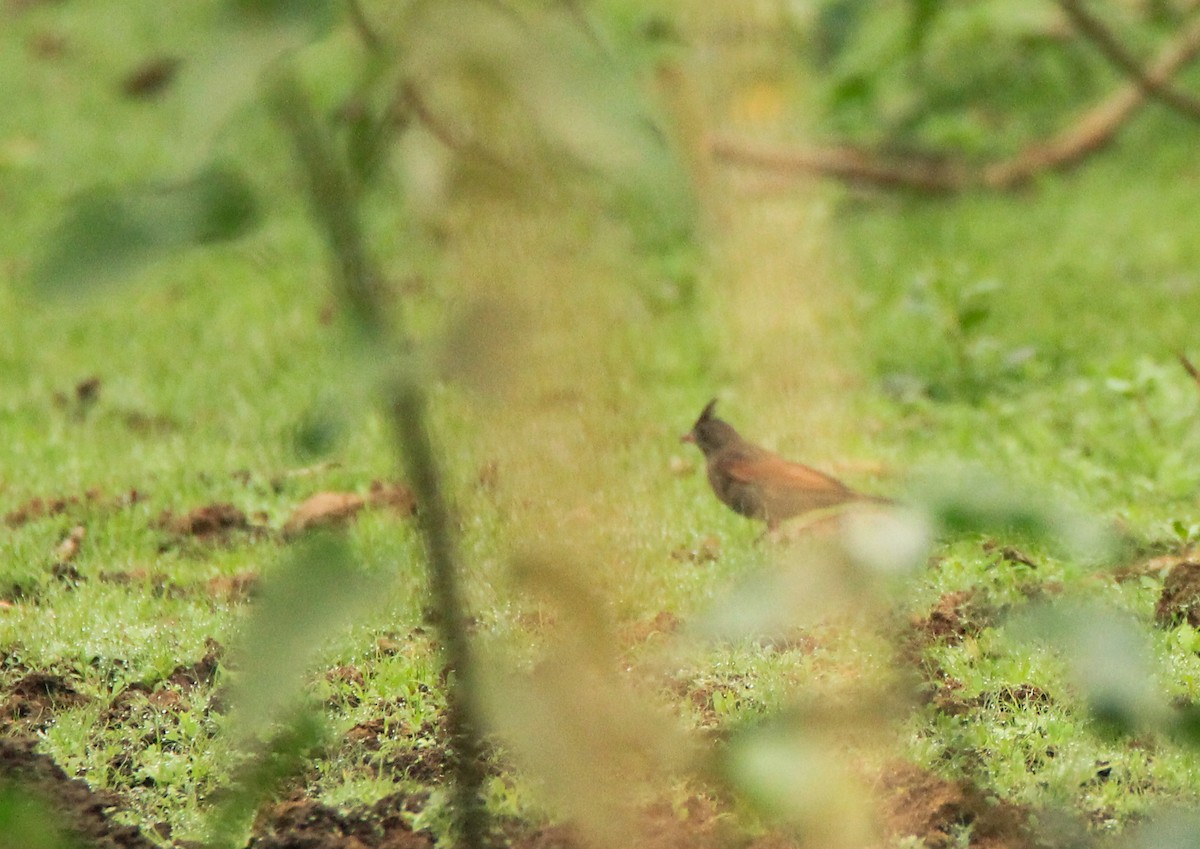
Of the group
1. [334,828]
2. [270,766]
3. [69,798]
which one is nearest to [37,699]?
[69,798]

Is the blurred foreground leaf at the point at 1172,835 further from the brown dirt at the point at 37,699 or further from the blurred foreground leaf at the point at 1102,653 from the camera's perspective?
the brown dirt at the point at 37,699

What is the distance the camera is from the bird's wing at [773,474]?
194 cm

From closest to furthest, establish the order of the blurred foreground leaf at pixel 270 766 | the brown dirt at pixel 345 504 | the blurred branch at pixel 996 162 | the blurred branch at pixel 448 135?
the blurred branch at pixel 448 135
the blurred foreground leaf at pixel 270 766
the brown dirt at pixel 345 504
the blurred branch at pixel 996 162

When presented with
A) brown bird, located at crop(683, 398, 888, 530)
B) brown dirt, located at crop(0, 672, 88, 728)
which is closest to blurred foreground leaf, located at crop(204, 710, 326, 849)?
brown bird, located at crop(683, 398, 888, 530)

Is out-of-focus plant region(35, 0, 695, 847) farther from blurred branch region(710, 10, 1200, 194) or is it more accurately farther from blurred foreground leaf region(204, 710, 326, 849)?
blurred branch region(710, 10, 1200, 194)

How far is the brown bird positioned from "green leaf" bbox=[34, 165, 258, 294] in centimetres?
146

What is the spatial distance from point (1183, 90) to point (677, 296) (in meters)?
3.43

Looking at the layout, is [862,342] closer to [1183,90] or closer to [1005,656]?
[1005,656]

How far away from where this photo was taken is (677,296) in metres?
5.68

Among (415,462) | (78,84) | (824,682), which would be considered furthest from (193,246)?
(78,84)

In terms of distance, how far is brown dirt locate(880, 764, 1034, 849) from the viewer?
2.00 meters

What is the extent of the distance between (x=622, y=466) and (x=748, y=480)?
2084 mm

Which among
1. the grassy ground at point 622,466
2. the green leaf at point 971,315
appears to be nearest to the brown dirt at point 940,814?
the grassy ground at point 622,466

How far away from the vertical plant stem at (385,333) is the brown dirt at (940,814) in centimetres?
96
